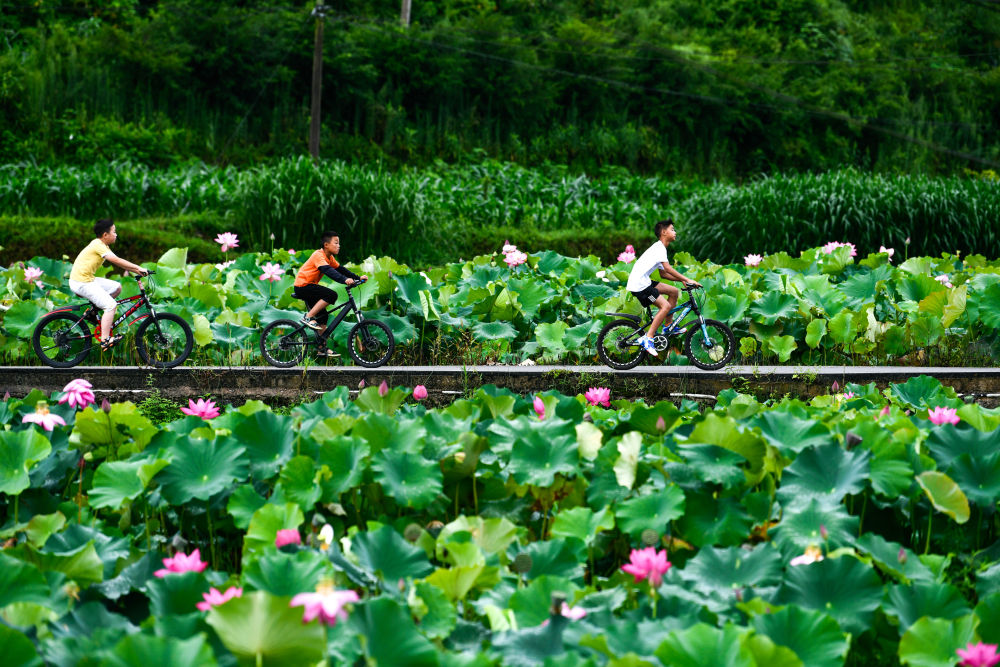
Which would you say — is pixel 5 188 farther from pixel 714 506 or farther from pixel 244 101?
pixel 714 506

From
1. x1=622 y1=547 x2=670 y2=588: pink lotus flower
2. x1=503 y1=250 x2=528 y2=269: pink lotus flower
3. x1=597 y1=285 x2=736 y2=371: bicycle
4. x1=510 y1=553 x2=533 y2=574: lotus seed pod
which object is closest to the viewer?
x1=622 y1=547 x2=670 y2=588: pink lotus flower

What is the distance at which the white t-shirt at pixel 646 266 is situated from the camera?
7.10m

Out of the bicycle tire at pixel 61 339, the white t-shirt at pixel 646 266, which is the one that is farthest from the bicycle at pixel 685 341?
the bicycle tire at pixel 61 339

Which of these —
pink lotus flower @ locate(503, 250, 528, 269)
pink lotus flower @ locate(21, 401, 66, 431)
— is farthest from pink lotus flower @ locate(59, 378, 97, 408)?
pink lotus flower @ locate(503, 250, 528, 269)

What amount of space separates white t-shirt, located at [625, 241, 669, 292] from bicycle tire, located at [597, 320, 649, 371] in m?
0.26

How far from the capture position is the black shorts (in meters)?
7.20

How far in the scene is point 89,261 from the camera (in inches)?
275

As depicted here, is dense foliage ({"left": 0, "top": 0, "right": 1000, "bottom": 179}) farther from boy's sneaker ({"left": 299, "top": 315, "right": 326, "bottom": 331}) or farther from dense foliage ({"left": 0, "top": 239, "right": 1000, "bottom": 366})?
boy's sneaker ({"left": 299, "top": 315, "right": 326, "bottom": 331})

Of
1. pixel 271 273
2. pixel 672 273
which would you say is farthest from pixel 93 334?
pixel 672 273

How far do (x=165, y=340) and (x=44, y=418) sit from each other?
3.73 meters

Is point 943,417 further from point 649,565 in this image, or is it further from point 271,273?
point 271,273

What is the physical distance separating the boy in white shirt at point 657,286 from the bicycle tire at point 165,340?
10.3ft

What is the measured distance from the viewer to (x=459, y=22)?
89.8 ft

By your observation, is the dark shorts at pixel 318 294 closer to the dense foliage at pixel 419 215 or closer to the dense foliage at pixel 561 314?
the dense foliage at pixel 561 314
